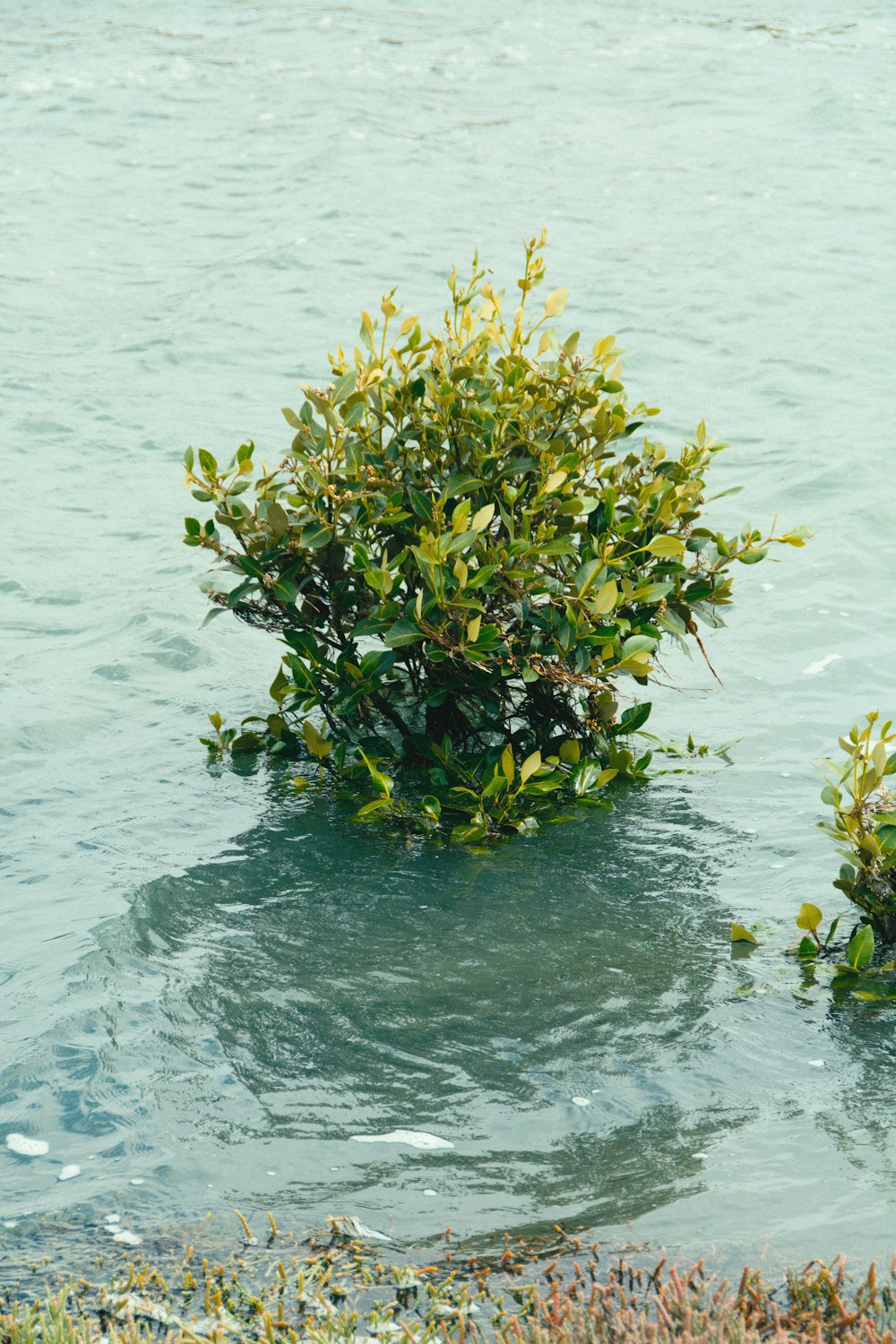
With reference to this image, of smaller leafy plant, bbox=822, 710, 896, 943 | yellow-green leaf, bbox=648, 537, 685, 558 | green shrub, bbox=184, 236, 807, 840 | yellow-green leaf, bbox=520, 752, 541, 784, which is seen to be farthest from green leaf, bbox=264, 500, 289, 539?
smaller leafy plant, bbox=822, 710, 896, 943

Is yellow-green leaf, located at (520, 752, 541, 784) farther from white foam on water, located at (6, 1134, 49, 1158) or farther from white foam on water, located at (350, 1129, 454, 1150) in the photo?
white foam on water, located at (6, 1134, 49, 1158)

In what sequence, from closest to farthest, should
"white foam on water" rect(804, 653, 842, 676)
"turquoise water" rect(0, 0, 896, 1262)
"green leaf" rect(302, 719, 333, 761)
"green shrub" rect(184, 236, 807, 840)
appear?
"turquoise water" rect(0, 0, 896, 1262)
"green shrub" rect(184, 236, 807, 840)
"green leaf" rect(302, 719, 333, 761)
"white foam on water" rect(804, 653, 842, 676)

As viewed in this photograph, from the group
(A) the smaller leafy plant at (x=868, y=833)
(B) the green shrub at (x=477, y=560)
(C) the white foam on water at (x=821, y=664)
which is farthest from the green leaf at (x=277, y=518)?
(C) the white foam on water at (x=821, y=664)

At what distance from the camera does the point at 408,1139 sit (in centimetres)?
359

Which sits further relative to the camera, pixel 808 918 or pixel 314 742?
pixel 314 742

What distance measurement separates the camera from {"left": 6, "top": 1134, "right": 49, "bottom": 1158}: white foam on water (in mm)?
3523

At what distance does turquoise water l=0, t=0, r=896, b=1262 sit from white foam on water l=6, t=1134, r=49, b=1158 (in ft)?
0.11

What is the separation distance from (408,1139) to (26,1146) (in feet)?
3.37

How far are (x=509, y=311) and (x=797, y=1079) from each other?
11971mm

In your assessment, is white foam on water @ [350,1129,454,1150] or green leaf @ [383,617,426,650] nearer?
white foam on water @ [350,1129,454,1150]

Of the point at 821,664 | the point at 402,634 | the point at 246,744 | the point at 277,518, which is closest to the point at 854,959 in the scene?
the point at 402,634

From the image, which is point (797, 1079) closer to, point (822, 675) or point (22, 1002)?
point (22, 1002)

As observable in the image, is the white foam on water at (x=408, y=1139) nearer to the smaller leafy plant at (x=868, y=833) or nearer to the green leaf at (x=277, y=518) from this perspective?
the smaller leafy plant at (x=868, y=833)

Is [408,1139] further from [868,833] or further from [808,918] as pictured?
[868,833]
